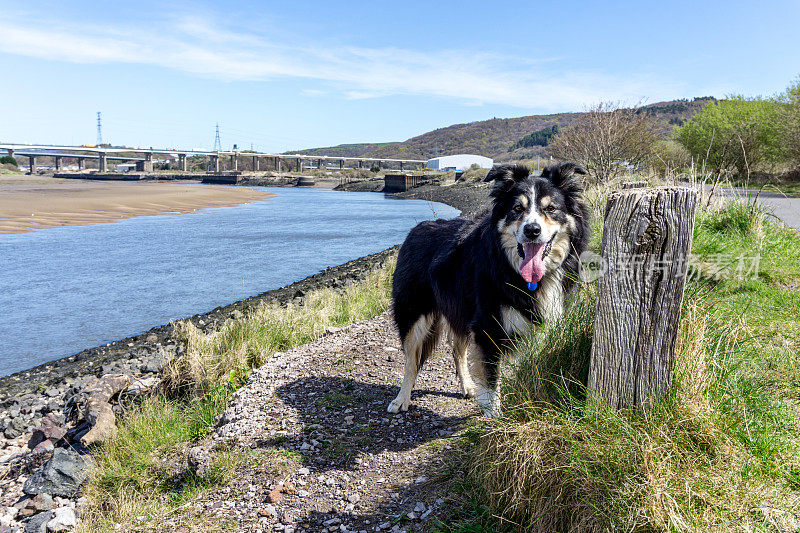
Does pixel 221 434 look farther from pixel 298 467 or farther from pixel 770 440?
pixel 770 440

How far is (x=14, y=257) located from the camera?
1886 cm

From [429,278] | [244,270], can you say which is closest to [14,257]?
[244,270]

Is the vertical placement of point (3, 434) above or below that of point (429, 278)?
below

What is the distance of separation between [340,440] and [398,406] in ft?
2.33

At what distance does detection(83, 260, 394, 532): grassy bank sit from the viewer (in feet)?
13.9

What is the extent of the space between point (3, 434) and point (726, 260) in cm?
999

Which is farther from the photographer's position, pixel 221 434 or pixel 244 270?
pixel 244 270

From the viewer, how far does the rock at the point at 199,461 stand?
171 inches

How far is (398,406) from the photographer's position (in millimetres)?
5051

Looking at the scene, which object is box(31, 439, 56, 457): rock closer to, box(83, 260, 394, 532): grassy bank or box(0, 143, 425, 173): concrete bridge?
box(83, 260, 394, 532): grassy bank

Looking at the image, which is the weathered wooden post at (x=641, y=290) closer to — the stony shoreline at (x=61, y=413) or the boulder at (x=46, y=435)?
the stony shoreline at (x=61, y=413)

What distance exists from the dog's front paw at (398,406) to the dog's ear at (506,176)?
7.46 feet

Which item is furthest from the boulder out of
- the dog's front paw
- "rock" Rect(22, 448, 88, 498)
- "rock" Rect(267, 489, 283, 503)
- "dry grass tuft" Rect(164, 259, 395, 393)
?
the dog's front paw

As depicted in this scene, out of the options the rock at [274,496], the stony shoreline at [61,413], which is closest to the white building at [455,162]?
the stony shoreline at [61,413]
